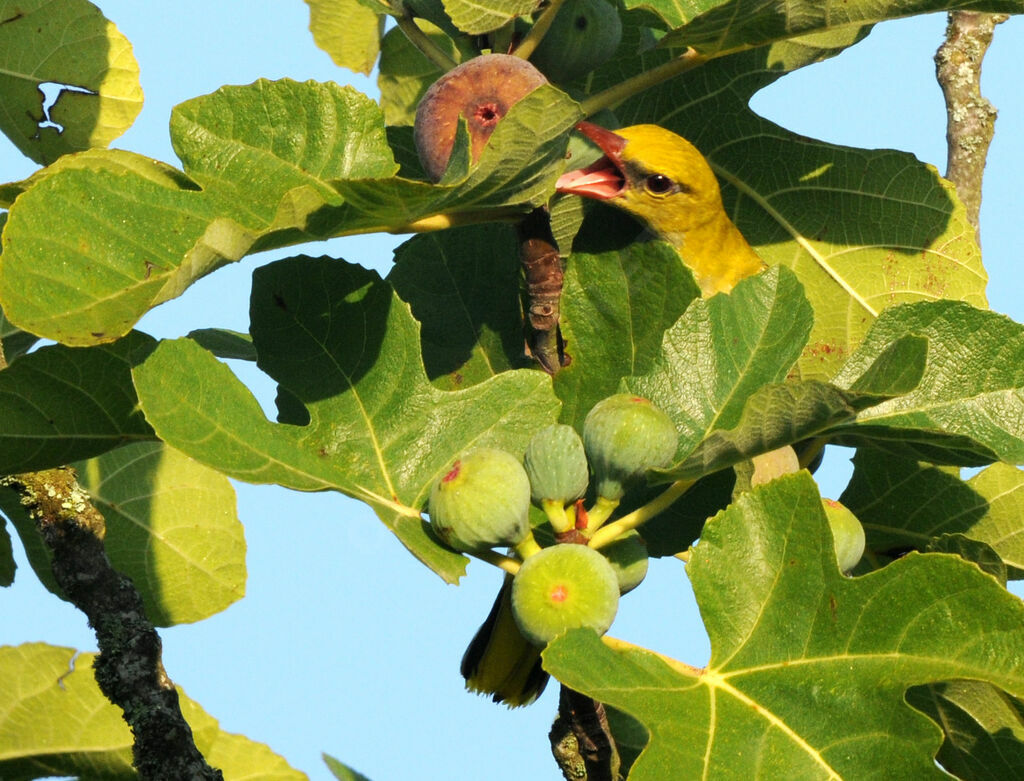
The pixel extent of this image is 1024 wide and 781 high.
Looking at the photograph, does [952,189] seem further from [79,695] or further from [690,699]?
[79,695]

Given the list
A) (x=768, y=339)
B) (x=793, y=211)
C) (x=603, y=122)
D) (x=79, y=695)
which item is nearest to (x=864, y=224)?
(x=793, y=211)

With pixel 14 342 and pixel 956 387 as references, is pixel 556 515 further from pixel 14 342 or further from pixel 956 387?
pixel 14 342

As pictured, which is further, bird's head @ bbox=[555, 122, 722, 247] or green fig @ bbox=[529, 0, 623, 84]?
bird's head @ bbox=[555, 122, 722, 247]

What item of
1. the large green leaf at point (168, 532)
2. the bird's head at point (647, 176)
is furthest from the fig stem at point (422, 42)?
the large green leaf at point (168, 532)

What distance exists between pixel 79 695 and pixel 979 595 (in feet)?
5.86

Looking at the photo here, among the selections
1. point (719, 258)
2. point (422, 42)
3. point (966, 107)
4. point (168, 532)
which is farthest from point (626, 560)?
point (719, 258)

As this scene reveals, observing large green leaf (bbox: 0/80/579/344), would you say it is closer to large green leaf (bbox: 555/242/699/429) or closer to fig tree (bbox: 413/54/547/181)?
fig tree (bbox: 413/54/547/181)

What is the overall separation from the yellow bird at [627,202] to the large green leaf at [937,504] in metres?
0.47

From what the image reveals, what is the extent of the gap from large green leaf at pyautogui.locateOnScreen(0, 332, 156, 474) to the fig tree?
0.50 metres

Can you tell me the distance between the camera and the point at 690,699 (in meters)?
1.56

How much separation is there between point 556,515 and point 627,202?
990 millimetres

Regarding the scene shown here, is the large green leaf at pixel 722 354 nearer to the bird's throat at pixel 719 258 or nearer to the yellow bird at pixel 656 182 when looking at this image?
the yellow bird at pixel 656 182

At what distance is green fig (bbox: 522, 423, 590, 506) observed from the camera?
64.6 inches

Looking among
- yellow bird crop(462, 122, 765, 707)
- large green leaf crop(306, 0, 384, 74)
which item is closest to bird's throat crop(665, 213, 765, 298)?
yellow bird crop(462, 122, 765, 707)
